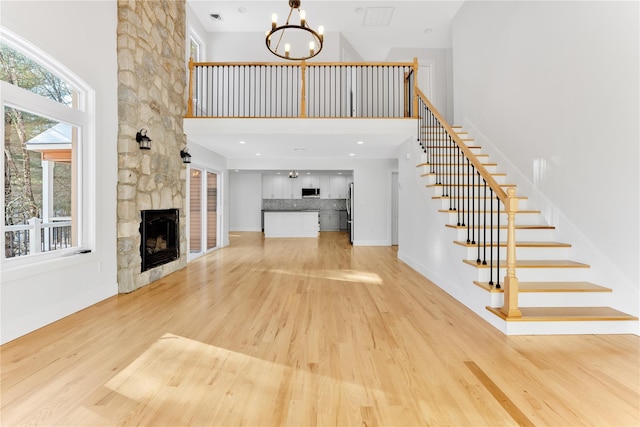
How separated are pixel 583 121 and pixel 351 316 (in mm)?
3086

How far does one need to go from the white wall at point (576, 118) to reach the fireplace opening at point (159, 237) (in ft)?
16.8

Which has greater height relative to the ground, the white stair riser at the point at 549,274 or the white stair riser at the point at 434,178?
the white stair riser at the point at 434,178

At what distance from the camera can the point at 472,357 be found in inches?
83.7

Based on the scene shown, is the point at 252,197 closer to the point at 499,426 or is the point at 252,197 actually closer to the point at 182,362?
the point at 182,362

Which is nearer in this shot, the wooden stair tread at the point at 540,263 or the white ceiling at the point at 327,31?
the wooden stair tread at the point at 540,263

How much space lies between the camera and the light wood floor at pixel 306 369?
5.08 feet

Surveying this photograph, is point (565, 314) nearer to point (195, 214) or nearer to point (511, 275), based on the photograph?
point (511, 275)

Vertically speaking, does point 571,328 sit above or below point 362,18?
below

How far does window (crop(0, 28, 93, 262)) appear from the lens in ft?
8.23

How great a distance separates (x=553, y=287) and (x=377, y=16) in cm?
627

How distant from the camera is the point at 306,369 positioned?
196cm

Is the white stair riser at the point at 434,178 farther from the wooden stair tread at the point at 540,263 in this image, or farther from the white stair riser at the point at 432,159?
the wooden stair tread at the point at 540,263


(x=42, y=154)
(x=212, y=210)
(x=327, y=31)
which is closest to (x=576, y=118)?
(x=42, y=154)

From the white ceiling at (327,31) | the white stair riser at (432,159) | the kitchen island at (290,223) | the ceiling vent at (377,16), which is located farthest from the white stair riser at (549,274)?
the kitchen island at (290,223)
